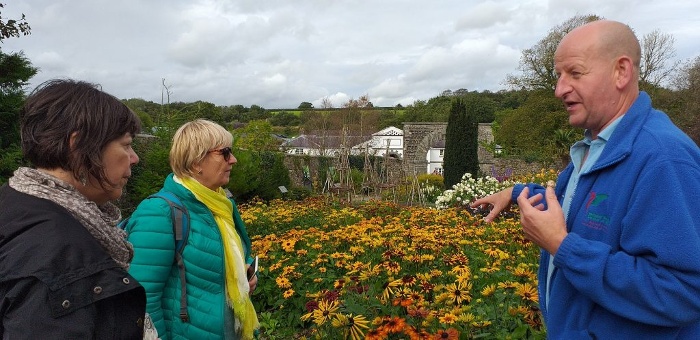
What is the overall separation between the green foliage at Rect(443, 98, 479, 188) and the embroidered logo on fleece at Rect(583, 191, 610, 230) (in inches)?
666

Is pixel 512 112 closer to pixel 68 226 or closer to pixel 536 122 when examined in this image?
pixel 536 122

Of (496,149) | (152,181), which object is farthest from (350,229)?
(496,149)

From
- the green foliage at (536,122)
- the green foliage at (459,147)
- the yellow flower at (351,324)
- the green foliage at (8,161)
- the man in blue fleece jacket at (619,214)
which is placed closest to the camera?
the man in blue fleece jacket at (619,214)

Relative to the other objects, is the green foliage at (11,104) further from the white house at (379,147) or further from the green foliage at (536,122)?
the green foliage at (536,122)

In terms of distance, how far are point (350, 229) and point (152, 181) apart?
4730 mm

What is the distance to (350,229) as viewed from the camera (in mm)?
4836

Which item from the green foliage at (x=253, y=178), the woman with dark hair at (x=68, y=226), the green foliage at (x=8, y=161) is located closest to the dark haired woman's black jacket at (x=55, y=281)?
the woman with dark hair at (x=68, y=226)

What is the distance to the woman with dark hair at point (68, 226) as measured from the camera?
3.57 feet

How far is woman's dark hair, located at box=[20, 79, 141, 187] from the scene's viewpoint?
4.16ft

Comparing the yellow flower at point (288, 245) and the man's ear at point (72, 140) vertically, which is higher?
the man's ear at point (72, 140)

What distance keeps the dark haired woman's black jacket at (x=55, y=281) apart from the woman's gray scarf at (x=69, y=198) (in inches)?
0.8

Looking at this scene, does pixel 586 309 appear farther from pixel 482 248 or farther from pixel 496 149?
pixel 496 149

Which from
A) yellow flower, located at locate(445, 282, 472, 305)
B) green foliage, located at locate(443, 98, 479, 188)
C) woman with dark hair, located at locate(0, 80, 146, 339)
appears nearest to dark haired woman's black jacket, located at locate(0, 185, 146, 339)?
woman with dark hair, located at locate(0, 80, 146, 339)

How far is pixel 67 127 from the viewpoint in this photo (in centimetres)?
127
